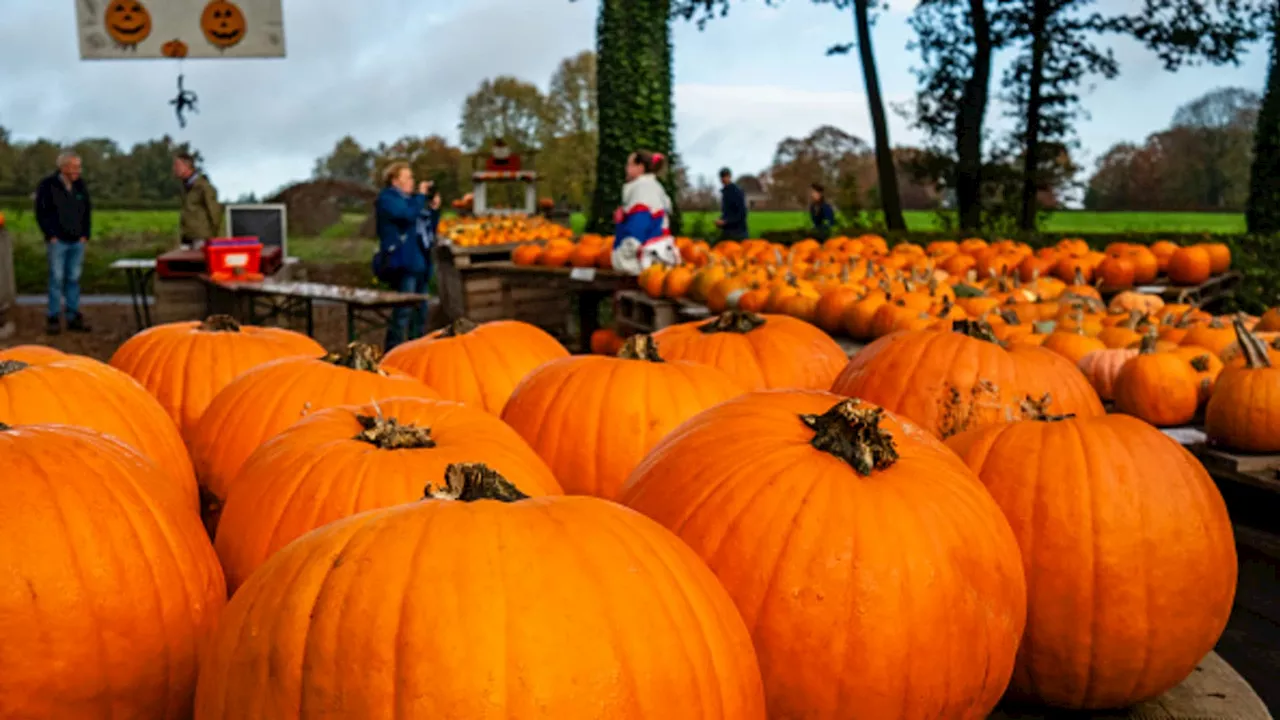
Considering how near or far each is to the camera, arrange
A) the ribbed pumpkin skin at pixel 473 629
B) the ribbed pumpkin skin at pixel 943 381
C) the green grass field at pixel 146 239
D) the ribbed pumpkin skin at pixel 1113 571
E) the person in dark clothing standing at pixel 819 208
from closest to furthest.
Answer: the ribbed pumpkin skin at pixel 473 629
the ribbed pumpkin skin at pixel 1113 571
the ribbed pumpkin skin at pixel 943 381
the person in dark clothing standing at pixel 819 208
the green grass field at pixel 146 239

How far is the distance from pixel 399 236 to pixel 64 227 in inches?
184

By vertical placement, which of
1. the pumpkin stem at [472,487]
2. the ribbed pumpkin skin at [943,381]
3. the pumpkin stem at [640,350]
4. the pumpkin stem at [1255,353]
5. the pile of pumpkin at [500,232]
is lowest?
the pumpkin stem at [1255,353]

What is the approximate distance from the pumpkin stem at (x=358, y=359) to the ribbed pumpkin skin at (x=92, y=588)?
0.83m

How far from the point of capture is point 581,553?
119cm

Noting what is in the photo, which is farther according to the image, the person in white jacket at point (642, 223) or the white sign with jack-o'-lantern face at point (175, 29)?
the white sign with jack-o'-lantern face at point (175, 29)

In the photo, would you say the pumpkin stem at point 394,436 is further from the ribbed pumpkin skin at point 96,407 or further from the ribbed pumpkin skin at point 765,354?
the ribbed pumpkin skin at point 765,354

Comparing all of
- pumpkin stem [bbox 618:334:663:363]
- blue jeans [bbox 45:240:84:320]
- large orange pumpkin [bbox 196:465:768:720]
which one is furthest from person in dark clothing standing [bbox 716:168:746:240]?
large orange pumpkin [bbox 196:465:768:720]

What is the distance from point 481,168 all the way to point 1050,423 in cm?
1718

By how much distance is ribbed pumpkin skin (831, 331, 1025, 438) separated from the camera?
262 centimetres

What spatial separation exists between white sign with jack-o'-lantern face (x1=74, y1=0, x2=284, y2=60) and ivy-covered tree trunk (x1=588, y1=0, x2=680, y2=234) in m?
4.94

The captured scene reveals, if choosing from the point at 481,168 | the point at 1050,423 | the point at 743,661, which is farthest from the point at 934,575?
the point at 481,168

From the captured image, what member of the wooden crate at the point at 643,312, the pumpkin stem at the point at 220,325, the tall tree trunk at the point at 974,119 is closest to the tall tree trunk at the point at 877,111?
the tall tree trunk at the point at 974,119

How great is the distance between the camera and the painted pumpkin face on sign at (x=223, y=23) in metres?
12.1

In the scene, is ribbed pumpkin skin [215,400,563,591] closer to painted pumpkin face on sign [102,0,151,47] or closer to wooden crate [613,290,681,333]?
wooden crate [613,290,681,333]
